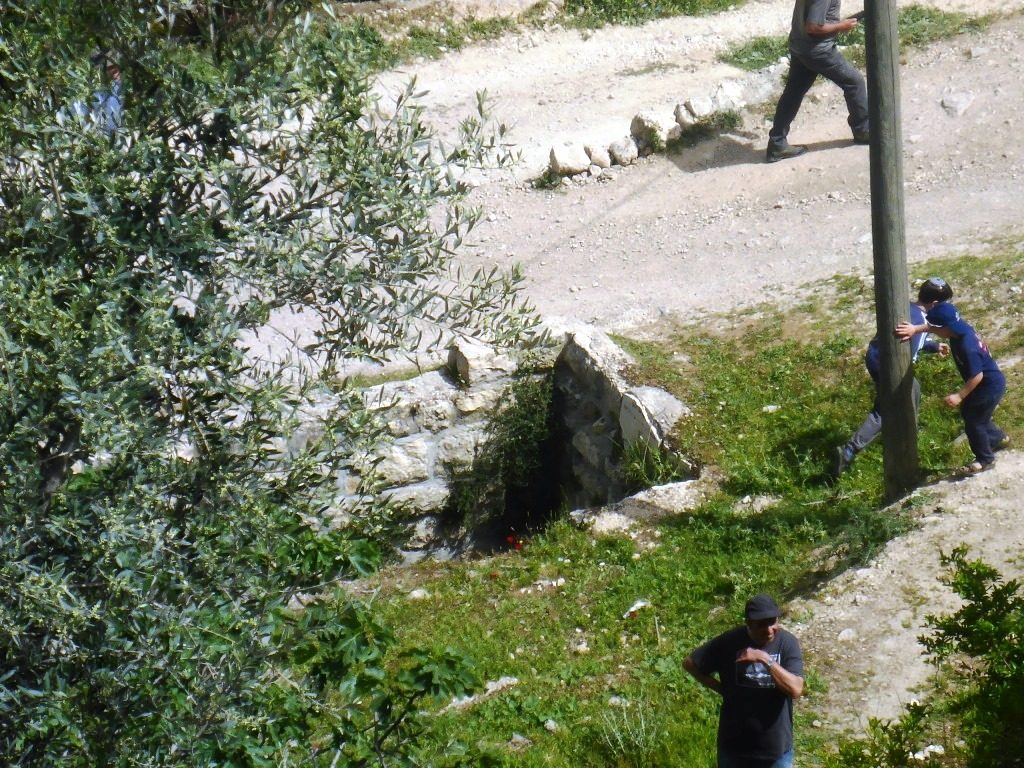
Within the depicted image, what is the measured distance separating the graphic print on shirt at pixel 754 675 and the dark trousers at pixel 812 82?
8321 millimetres

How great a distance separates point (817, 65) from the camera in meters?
11.6

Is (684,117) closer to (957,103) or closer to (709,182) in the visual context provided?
(709,182)

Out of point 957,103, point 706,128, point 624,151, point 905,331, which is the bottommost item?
point 905,331

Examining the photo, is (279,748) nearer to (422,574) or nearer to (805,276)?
(422,574)

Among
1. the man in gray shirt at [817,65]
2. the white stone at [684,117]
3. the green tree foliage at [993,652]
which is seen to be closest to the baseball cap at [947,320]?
the green tree foliage at [993,652]

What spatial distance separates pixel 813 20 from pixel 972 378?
5.88m

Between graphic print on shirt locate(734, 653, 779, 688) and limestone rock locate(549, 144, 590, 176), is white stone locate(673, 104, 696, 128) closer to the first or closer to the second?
limestone rock locate(549, 144, 590, 176)

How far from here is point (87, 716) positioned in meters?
3.69

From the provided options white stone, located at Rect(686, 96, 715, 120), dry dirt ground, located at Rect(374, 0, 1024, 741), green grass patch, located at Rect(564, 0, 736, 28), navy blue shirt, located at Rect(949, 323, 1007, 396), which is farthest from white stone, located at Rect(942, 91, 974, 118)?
navy blue shirt, located at Rect(949, 323, 1007, 396)

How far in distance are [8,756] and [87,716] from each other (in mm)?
246

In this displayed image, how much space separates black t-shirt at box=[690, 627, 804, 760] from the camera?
4652mm

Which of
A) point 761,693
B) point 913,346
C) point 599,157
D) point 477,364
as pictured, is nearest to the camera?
point 761,693

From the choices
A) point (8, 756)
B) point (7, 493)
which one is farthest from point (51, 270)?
point (8, 756)

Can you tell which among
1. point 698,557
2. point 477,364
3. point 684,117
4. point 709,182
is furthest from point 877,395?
point 684,117
